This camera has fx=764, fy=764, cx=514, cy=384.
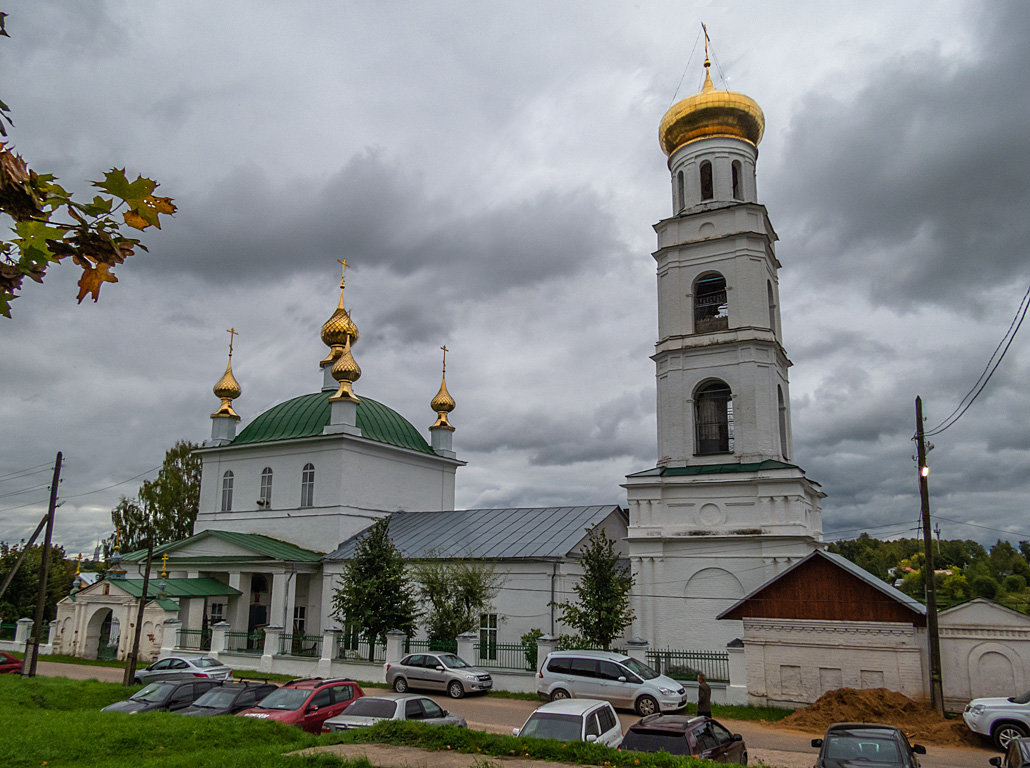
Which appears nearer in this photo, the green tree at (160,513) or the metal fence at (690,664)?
the metal fence at (690,664)

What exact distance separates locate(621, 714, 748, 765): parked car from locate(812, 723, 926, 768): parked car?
4.42 feet

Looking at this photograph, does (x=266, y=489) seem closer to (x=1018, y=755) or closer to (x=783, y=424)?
(x=783, y=424)

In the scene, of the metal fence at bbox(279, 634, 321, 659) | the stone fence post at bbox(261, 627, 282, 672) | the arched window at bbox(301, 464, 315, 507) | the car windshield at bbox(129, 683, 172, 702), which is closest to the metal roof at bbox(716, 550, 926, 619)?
the car windshield at bbox(129, 683, 172, 702)

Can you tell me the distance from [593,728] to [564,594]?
14.9 meters

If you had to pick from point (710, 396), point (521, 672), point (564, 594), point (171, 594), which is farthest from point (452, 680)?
point (171, 594)

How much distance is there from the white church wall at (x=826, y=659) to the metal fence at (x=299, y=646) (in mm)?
15919

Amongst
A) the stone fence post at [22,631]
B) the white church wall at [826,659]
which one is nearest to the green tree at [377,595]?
the white church wall at [826,659]

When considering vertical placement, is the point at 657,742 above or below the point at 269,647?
above

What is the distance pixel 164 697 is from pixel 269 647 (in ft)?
43.1

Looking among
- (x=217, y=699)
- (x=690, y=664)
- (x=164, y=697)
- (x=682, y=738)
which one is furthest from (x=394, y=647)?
(x=682, y=738)

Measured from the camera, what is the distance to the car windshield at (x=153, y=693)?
15.6 m

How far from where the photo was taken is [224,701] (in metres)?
15.5

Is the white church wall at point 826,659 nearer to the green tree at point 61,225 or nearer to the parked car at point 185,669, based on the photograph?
the parked car at point 185,669

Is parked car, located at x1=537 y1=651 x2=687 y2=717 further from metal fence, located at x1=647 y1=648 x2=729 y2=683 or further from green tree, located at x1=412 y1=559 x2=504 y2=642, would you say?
green tree, located at x1=412 y1=559 x2=504 y2=642
